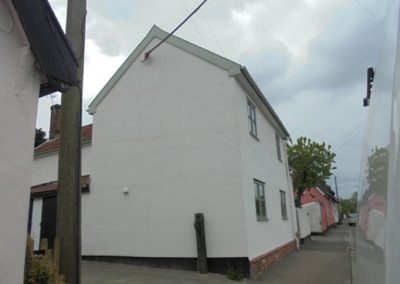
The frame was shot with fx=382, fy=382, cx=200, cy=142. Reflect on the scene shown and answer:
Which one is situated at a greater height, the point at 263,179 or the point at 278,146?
the point at 278,146

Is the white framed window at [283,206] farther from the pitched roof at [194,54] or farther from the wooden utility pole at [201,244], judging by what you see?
the wooden utility pole at [201,244]

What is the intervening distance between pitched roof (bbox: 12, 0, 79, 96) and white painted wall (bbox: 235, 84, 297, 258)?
24.4 ft

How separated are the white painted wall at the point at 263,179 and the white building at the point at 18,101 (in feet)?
25.8

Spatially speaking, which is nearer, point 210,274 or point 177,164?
point 210,274

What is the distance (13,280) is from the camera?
3662 mm

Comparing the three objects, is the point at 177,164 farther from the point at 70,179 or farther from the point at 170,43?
Answer: the point at 70,179

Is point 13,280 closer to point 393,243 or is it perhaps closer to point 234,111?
point 393,243

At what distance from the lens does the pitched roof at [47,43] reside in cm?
408

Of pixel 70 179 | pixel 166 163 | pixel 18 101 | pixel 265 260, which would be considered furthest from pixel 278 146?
pixel 18 101

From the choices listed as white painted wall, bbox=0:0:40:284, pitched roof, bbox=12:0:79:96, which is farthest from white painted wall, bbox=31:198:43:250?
white painted wall, bbox=0:0:40:284

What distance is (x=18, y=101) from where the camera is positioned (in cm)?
392

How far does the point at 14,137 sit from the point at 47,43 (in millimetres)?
1221

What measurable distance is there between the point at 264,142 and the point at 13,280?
12722mm

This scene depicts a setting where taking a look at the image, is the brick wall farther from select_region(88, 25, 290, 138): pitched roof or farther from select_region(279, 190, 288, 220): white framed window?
select_region(88, 25, 290, 138): pitched roof
